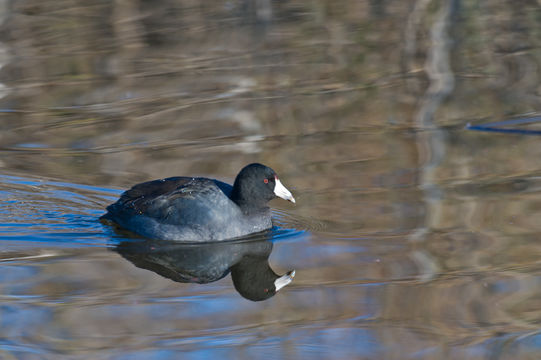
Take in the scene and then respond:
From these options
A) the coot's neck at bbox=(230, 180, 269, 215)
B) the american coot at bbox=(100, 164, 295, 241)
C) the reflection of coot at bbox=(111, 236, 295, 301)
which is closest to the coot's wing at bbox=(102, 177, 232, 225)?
the american coot at bbox=(100, 164, 295, 241)

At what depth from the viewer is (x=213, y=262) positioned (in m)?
6.83

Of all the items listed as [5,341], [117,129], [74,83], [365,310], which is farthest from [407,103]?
[5,341]

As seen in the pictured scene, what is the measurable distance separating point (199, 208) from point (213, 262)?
2.08 feet

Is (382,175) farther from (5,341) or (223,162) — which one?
(5,341)

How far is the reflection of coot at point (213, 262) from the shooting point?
636 cm

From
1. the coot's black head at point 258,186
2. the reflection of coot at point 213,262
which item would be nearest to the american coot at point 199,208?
the coot's black head at point 258,186

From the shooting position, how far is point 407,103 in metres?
11.1

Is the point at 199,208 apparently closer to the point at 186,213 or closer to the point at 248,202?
the point at 186,213

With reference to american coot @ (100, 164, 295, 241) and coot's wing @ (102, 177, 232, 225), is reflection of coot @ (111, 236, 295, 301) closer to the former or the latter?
american coot @ (100, 164, 295, 241)

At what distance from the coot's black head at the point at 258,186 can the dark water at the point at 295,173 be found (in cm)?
30

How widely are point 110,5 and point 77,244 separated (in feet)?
39.1

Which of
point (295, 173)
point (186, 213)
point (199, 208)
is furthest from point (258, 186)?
point (295, 173)

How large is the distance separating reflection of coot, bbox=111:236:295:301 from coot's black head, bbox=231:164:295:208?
15.1 inches

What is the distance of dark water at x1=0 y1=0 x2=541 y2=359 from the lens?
18.0 ft
